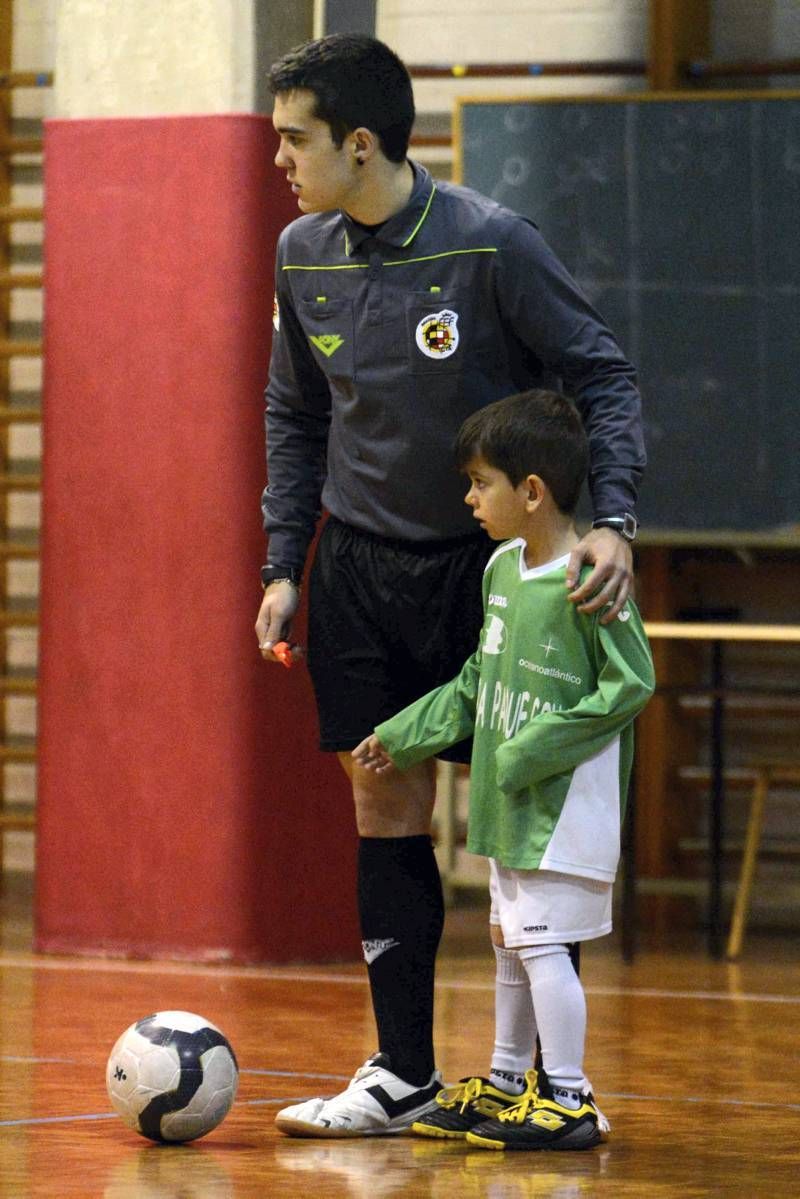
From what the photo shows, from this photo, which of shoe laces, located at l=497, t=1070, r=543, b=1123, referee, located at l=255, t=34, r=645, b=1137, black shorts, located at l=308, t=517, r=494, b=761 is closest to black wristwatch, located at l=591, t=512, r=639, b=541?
referee, located at l=255, t=34, r=645, b=1137

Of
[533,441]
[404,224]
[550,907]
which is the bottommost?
[550,907]

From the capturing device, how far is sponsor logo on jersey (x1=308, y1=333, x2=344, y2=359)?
3152 mm

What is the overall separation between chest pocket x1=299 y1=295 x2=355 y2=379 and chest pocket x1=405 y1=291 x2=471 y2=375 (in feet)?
0.32

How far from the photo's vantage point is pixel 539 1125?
2.95m

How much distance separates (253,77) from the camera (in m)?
5.05

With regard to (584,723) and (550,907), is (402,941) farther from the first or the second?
(584,723)

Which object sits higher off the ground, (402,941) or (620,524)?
(620,524)

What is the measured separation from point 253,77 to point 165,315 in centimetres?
59

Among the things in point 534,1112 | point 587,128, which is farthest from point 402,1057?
point 587,128

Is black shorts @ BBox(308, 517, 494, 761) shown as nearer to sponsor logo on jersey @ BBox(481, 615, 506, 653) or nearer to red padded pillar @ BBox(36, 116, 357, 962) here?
sponsor logo on jersey @ BBox(481, 615, 506, 653)

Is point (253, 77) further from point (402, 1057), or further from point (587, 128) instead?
point (402, 1057)

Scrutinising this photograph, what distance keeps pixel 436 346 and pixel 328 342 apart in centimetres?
18

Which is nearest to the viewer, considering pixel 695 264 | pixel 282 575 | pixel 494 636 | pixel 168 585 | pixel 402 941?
pixel 494 636

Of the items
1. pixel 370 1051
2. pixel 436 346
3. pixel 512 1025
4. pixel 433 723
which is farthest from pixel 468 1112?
pixel 436 346
